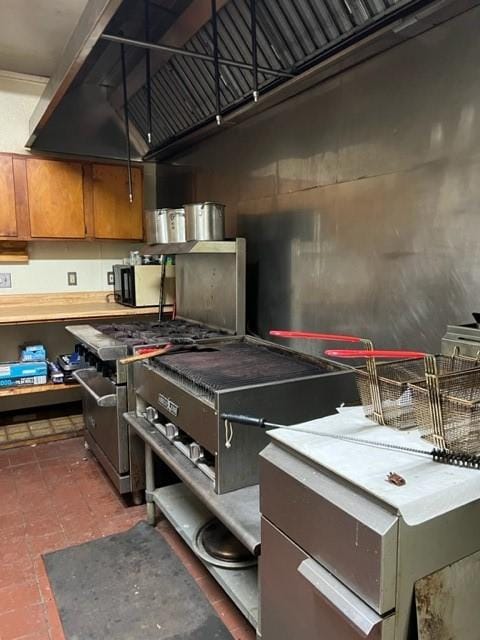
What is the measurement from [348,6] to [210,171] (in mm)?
1515

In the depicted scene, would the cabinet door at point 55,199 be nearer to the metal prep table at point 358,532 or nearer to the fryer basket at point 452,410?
the metal prep table at point 358,532

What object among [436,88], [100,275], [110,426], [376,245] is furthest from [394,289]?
[100,275]

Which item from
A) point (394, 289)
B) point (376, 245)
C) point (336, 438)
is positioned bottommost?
point (336, 438)

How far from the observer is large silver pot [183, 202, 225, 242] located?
2.48 meters

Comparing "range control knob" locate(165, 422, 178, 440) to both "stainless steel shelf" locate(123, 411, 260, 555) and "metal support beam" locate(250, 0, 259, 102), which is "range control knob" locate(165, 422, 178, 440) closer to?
"stainless steel shelf" locate(123, 411, 260, 555)

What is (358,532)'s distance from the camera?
2.79ft

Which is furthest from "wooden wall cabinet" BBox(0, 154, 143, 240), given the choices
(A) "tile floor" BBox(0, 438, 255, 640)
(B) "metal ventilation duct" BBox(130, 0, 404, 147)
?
(A) "tile floor" BBox(0, 438, 255, 640)

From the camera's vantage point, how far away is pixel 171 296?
354 centimetres

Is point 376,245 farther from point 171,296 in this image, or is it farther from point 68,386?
point 68,386

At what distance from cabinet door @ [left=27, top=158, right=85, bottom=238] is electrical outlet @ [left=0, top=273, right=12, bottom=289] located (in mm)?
417

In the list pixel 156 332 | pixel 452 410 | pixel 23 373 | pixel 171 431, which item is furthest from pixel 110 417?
pixel 452 410

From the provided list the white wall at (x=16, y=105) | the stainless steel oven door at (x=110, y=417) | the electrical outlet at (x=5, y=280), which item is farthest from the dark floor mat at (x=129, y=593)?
the white wall at (x=16, y=105)

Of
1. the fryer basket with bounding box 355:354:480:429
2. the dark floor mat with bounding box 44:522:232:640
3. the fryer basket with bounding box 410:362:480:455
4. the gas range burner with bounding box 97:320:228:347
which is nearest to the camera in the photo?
the fryer basket with bounding box 410:362:480:455

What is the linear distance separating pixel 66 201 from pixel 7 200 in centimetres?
39
